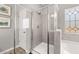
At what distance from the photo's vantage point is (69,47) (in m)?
1.20

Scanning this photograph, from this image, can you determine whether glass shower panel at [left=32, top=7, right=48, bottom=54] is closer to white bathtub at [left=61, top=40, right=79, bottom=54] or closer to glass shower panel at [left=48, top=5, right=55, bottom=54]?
glass shower panel at [left=48, top=5, right=55, bottom=54]

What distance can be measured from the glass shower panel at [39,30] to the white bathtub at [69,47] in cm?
31

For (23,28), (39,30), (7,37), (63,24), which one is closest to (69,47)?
(63,24)

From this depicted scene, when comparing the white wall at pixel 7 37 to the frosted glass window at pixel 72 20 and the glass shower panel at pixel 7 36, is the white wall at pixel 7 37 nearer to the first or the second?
the glass shower panel at pixel 7 36

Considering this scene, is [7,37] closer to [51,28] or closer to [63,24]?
[51,28]

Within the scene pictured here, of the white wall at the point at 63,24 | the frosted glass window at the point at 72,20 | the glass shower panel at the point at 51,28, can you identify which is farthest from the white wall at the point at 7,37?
the frosted glass window at the point at 72,20

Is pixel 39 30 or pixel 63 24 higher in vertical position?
pixel 63 24

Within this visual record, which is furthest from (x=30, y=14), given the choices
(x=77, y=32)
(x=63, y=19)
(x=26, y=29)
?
(x=77, y=32)

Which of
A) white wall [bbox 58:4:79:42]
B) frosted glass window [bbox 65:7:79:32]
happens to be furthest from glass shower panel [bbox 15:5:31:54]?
frosted glass window [bbox 65:7:79:32]

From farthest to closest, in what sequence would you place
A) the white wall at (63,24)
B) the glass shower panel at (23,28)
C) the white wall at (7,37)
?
A: the glass shower panel at (23,28)
the white wall at (7,37)
the white wall at (63,24)

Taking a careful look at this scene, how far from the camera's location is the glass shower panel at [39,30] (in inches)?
55.1

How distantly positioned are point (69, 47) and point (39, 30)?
63 centimetres

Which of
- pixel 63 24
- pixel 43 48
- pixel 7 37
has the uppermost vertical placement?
pixel 63 24

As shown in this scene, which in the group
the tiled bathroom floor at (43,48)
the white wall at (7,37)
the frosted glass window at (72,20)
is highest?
the frosted glass window at (72,20)
